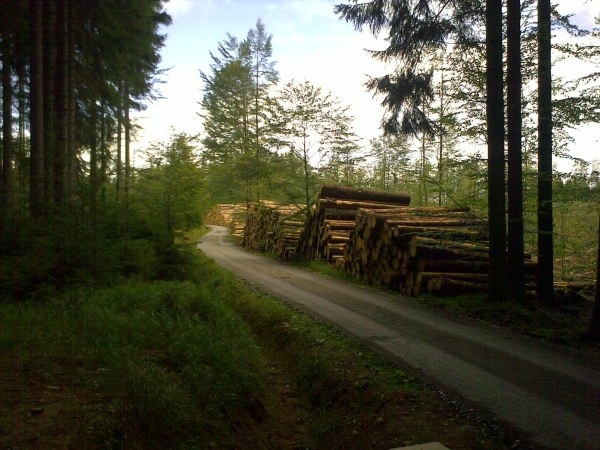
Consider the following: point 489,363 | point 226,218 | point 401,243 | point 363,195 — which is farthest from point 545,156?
point 226,218

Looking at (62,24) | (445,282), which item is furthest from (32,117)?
(445,282)

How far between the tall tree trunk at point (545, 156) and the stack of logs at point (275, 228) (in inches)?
518

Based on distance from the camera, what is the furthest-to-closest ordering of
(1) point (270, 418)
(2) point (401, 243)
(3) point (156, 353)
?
1. (2) point (401, 243)
2. (3) point (156, 353)
3. (1) point (270, 418)

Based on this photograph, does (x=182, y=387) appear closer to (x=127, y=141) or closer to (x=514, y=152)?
(x=514, y=152)

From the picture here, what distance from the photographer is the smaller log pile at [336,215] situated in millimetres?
18688

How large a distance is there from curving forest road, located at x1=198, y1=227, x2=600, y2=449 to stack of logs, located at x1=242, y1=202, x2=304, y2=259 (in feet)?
39.1

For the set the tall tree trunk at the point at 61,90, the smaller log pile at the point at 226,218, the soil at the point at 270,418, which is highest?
the tall tree trunk at the point at 61,90

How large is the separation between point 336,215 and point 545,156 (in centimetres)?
998

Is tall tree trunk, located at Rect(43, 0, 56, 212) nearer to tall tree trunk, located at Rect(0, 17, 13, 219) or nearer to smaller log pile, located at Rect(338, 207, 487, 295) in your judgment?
tall tree trunk, located at Rect(0, 17, 13, 219)

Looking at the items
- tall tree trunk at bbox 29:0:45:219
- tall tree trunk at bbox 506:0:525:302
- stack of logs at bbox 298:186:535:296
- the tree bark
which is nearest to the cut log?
stack of logs at bbox 298:186:535:296

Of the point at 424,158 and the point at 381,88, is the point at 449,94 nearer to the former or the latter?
the point at 381,88

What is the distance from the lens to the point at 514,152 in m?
10.0

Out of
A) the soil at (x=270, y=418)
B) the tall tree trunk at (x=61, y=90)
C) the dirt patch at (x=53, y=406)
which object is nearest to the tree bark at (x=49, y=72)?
the tall tree trunk at (x=61, y=90)

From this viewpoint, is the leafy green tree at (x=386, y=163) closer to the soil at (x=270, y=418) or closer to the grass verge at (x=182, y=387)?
the grass verge at (x=182, y=387)
